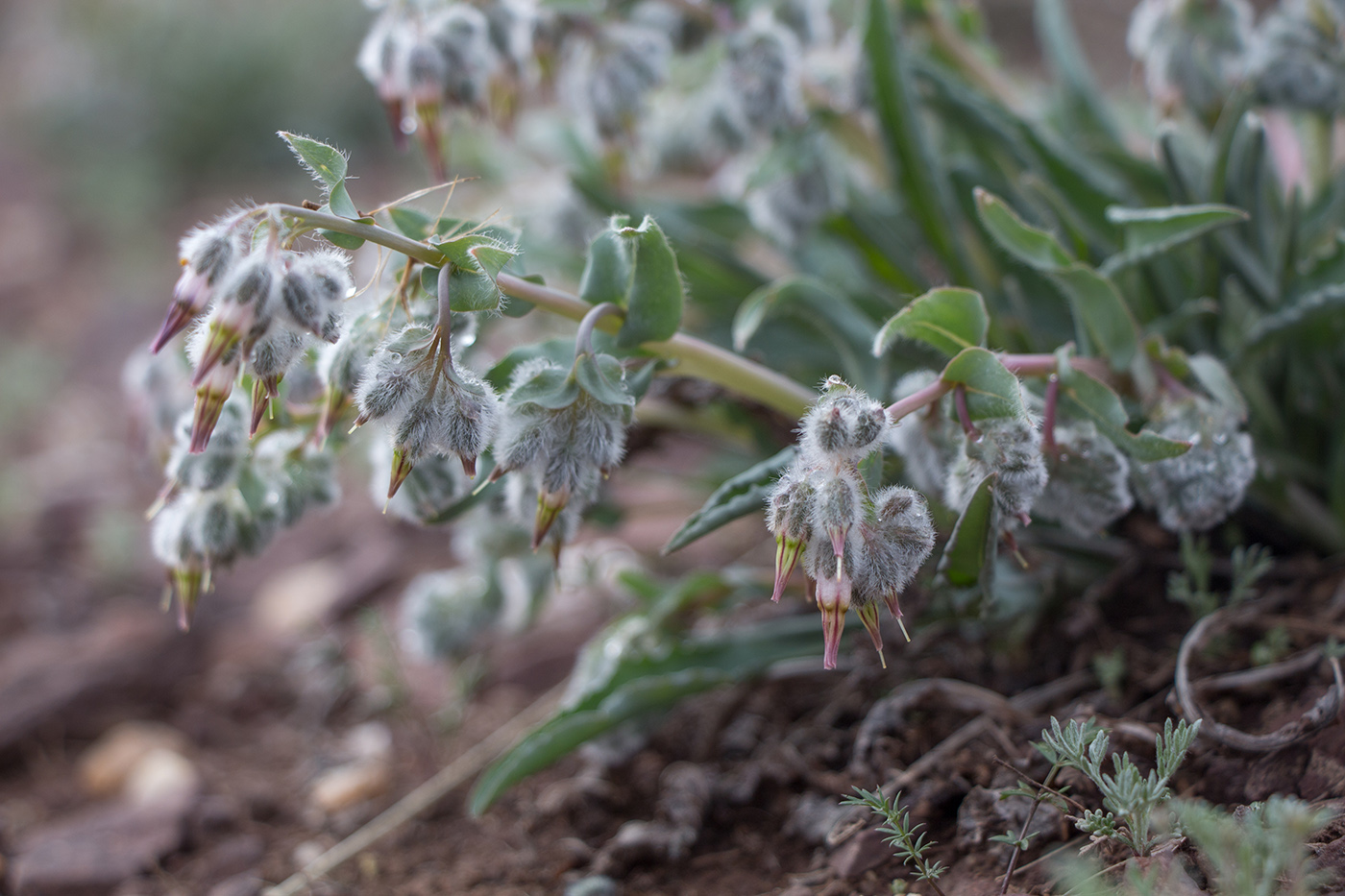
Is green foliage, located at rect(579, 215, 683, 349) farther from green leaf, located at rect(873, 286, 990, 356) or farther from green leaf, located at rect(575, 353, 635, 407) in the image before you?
green leaf, located at rect(873, 286, 990, 356)

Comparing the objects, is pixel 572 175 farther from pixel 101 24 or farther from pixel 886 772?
pixel 101 24

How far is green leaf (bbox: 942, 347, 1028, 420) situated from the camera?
1.42 meters

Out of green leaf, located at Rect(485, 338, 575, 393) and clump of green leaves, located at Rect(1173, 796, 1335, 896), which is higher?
green leaf, located at Rect(485, 338, 575, 393)

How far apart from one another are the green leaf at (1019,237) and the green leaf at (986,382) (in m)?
0.36

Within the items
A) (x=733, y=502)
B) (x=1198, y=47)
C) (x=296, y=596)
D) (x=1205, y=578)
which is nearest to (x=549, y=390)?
(x=733, y=502)

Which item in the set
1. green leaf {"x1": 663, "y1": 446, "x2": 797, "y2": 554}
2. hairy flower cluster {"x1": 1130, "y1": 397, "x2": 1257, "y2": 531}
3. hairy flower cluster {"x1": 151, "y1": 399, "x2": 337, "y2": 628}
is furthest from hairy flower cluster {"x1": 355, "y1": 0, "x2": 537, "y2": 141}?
hairy flower cluster {"x1": 1130, "y1": 397, "x2": 1257, "y2": 531}

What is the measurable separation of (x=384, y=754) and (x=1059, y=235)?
80.9 inches

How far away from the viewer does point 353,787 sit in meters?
2.40

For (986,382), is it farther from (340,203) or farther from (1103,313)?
(340,203)

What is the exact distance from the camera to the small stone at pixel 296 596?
3393 mm

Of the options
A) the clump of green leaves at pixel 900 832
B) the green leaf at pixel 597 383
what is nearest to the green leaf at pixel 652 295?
the green leaf at pixel 597 383

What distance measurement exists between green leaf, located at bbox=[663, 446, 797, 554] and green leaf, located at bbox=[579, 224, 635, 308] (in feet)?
1.15

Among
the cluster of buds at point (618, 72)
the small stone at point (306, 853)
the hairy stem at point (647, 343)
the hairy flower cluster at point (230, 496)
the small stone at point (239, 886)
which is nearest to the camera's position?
the hairy stem at point (647, 343)

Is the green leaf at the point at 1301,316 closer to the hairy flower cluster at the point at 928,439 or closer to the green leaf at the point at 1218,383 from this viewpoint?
the green leaf at the point at 1218,383
